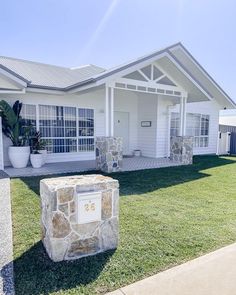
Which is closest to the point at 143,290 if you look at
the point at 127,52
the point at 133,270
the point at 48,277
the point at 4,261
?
the point at 133,270

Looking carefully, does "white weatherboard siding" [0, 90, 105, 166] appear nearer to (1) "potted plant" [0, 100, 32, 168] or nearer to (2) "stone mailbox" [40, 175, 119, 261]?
(1) "potted plant" [0, 100, 32, 168]

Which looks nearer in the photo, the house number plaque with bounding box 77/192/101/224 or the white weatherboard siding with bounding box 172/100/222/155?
the house number plaque with bounding box 77/192/101/224

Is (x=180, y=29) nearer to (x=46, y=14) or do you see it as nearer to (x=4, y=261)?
(x=46, y=14)

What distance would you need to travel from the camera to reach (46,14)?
33.2 ft

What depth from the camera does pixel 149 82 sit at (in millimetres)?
9617

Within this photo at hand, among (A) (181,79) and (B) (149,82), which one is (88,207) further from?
(A) (181,79)

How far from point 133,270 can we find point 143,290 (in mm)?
345

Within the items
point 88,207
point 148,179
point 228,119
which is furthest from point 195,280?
point 228,119

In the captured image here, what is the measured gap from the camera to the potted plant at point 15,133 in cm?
838

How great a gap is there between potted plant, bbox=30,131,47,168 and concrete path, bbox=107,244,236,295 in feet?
23.7

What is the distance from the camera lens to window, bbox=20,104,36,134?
371 inches

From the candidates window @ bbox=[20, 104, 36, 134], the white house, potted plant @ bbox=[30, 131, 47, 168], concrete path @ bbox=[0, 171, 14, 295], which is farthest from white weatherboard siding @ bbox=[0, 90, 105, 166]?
the white house

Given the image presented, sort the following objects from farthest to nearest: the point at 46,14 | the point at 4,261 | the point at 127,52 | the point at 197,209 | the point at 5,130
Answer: the point at 127,52 → the point at 46,14 → the point at 5,130 → the point at 197,209 → the point at 4,261

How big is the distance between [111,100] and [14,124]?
12.2ft
